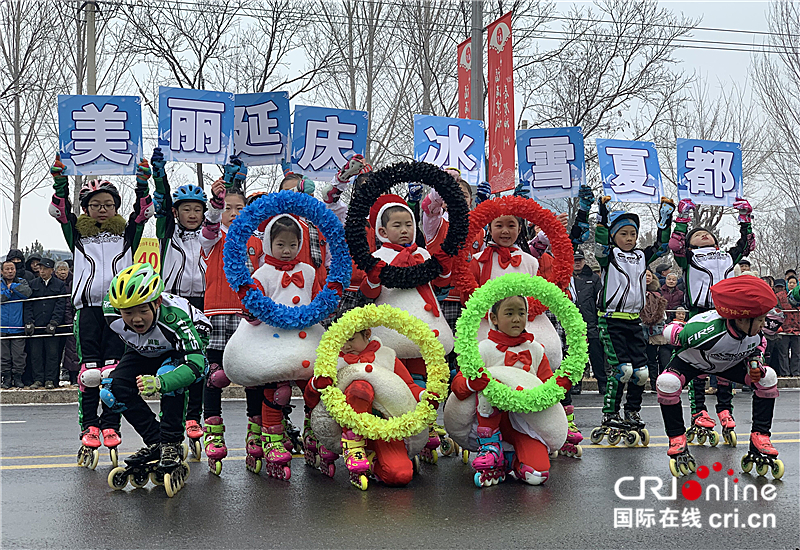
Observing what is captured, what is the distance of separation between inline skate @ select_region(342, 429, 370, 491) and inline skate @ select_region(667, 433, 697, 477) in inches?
97.9

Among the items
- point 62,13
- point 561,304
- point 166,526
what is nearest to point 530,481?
point 561,304

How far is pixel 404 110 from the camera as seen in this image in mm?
23344

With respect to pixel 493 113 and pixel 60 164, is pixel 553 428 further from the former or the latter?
pixel 493 113

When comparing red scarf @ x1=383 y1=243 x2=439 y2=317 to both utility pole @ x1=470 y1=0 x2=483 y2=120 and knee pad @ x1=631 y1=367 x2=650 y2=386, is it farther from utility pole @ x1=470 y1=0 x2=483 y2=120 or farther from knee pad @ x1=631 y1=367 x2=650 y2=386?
utility pole @ x1=470 y1=0 x2=483 y2=120

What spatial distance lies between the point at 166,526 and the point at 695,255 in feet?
20.3

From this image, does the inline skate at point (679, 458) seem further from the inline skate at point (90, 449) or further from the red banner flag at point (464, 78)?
the red banner flag at point (464, 78)

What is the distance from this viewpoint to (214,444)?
7539 millimetres

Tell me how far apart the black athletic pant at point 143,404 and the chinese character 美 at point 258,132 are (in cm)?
343

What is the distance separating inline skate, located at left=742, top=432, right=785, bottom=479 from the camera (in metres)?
7.12

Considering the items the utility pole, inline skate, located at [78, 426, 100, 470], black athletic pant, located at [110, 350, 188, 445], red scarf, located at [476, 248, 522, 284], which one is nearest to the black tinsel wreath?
red scarf, located at [476, 248, 522, 284]

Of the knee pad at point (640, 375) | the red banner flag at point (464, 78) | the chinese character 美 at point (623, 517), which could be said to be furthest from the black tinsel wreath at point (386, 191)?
the red banner flag at point (464, 78)

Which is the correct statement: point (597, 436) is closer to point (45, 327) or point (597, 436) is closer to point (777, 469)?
point (777, 469)

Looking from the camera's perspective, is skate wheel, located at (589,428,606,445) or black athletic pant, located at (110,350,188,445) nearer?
black athletic pant, located at (110,350,188,445)

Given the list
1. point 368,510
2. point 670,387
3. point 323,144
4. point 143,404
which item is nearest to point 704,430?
point 670,387
